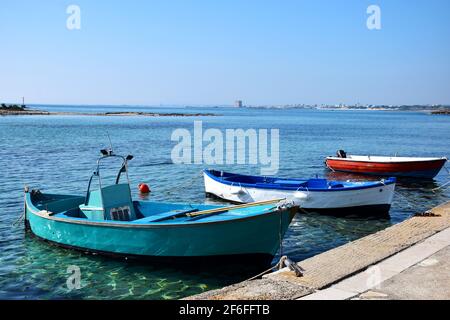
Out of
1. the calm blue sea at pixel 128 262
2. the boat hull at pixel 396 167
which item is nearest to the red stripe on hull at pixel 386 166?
the boat hull at pixel 396 167

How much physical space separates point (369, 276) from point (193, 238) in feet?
15.2

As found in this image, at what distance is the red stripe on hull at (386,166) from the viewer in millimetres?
26688

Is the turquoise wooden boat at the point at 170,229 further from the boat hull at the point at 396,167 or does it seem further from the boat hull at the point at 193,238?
the boat hull at the point at 396,167

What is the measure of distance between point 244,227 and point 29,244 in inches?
292

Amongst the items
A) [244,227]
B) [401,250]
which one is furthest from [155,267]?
[401,250]

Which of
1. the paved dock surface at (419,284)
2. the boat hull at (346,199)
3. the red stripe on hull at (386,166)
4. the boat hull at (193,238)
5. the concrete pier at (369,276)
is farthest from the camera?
the red stripe on hull at (386,166)

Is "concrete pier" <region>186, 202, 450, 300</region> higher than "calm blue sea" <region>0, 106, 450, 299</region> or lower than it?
higher

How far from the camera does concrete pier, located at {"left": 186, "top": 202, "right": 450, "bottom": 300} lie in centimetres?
734

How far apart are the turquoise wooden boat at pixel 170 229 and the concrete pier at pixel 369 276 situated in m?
1.97

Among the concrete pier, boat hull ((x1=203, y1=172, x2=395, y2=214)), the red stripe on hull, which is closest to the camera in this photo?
the concrete pier

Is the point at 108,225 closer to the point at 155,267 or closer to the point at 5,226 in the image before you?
the point at 155,267

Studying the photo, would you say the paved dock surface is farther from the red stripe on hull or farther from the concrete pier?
the red stripe on hull

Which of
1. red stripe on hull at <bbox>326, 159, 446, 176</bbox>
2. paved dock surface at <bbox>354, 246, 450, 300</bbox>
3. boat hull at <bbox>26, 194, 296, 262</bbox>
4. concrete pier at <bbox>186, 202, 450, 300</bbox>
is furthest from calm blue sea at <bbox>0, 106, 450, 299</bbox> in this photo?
paved dock surface at <bbox>354, 246, 450, 300</bbox>

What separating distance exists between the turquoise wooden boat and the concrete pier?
1.97 m
